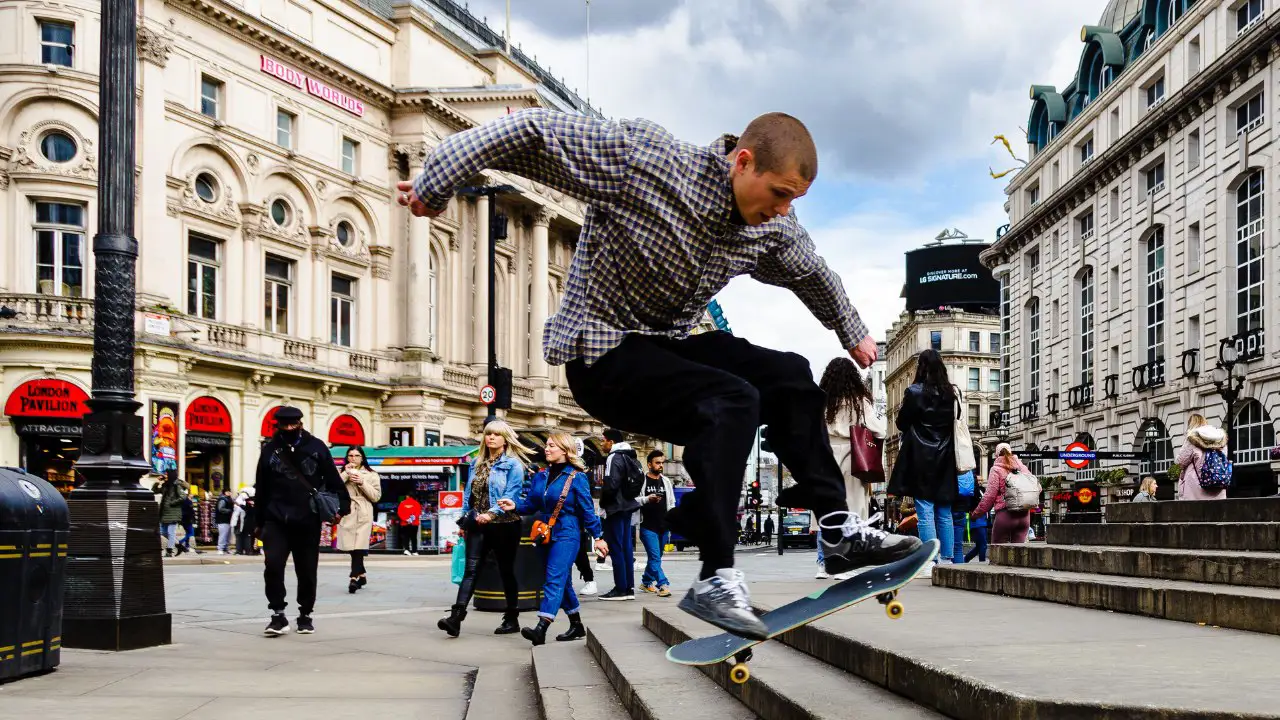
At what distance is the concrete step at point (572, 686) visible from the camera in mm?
5062

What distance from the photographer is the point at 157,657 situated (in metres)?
7.82

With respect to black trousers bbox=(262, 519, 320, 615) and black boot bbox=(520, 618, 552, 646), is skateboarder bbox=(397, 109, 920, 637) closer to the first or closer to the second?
black boot bbox=(520, 618, 552, 646)

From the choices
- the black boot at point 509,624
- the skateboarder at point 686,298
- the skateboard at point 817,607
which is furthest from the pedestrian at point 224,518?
the skateboard at point 817,607

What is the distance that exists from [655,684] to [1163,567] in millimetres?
2998

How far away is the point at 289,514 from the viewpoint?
930 cm

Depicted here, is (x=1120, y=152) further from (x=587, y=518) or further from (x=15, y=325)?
(x=587, y=518)

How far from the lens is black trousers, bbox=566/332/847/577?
3.52 m

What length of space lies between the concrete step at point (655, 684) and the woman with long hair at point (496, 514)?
2867mm

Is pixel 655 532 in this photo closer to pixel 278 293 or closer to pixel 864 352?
pixel 864 352

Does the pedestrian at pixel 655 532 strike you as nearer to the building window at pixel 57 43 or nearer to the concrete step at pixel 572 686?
the concrete step at pixel 572 686

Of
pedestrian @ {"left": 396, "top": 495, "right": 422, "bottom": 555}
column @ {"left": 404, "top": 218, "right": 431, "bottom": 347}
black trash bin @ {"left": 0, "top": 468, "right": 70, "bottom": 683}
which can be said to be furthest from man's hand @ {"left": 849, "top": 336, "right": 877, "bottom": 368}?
column @ {"left": 404, "top": 218, "right": 431, "bottom": 347}

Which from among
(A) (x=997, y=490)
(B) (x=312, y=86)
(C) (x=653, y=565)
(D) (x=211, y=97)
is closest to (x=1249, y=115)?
(B) (x=312, y=86)

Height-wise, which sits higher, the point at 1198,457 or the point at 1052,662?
the point at 1198,457

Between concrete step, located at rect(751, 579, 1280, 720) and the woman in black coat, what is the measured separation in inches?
163
